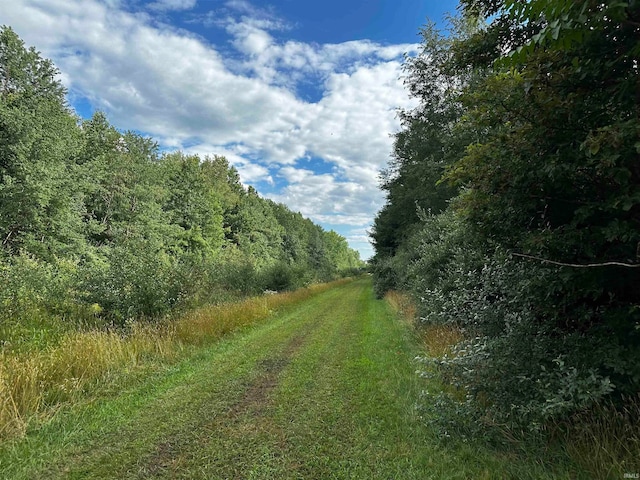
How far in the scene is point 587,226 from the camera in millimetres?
2953

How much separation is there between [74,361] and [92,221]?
64.7 feet

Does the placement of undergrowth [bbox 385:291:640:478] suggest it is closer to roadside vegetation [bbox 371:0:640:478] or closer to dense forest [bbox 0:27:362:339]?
roadside vegetation [bbox 371:0:640:478]

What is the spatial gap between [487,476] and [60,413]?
4.91 metres

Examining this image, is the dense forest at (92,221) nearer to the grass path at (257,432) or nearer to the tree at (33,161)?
the tree at (33,161)

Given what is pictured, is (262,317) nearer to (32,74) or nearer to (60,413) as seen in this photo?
(60,413)

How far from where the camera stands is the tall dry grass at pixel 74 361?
4043 mm

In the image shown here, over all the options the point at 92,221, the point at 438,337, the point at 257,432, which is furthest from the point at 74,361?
the point at 92,221

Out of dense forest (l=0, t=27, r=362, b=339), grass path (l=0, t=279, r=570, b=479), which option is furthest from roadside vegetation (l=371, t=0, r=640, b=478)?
dense forest (l=0, t=27, r=362, b=339)

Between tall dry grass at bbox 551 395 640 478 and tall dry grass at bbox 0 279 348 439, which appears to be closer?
tall dry grass at bbox 551 395 640 478

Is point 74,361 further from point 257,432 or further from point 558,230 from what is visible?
point 558,230

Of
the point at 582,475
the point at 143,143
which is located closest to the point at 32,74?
the point at 143,143

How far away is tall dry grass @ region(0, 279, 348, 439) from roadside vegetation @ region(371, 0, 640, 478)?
4910 mm

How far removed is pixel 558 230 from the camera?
2.97 metres

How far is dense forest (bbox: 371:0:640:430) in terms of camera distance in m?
2.46
